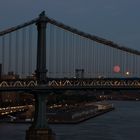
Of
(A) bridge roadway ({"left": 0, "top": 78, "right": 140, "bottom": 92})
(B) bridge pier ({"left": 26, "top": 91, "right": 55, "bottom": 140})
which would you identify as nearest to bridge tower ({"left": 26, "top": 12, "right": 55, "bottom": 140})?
(B) bridge pier ({"left": 26, "top": 91, "right": 55, "bottom": 140})

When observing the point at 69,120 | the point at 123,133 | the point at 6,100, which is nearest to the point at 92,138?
the point at 123,133

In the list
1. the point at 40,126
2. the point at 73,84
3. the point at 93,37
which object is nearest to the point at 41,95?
the point at 40,126

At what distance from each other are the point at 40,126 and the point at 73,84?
2658 millimetres

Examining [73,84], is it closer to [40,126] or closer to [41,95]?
[41,95]

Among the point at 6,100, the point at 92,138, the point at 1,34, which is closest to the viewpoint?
the point at 1,34

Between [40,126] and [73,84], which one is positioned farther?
[40,126]

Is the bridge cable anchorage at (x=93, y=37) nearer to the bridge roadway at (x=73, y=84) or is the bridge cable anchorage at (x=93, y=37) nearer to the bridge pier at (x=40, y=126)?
the bridge roadway at (x=73, y=84)

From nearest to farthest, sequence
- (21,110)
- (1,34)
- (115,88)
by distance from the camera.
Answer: (115,88) → (1,34) → (21,110)

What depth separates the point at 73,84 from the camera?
105 ft

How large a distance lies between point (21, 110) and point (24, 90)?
4851 cm

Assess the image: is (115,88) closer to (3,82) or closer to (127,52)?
(127,52)

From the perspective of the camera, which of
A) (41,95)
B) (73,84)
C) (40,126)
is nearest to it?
(73,84)

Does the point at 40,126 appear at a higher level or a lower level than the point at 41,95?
lower

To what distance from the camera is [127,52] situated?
33.0m
